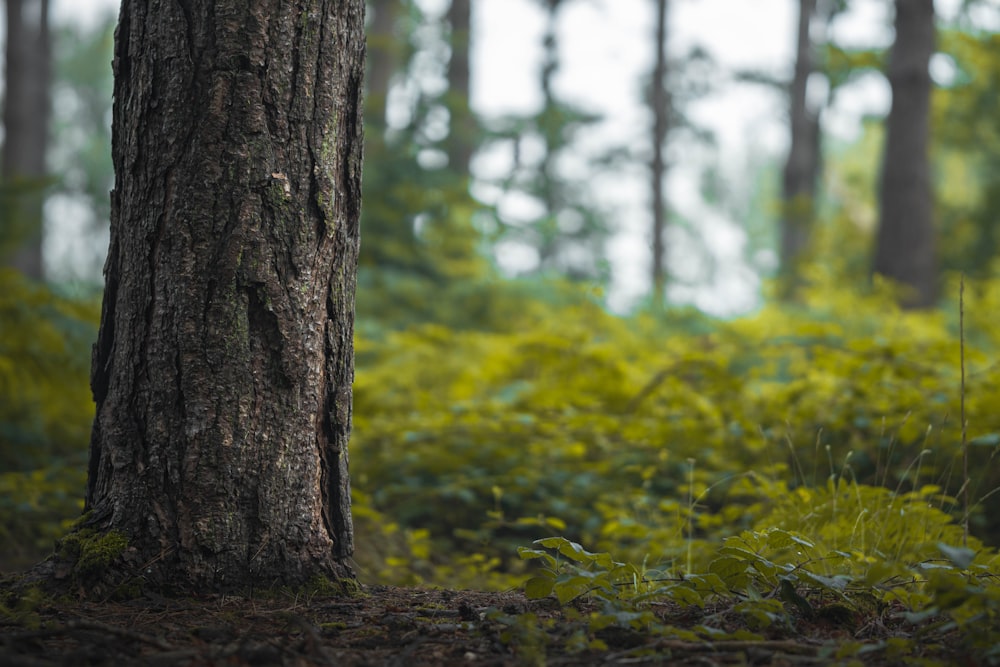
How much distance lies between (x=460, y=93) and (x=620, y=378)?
6.65 m

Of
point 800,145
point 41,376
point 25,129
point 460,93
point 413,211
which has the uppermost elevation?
point 800,145

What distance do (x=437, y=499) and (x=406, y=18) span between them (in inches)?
569

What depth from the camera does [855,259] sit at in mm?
15562

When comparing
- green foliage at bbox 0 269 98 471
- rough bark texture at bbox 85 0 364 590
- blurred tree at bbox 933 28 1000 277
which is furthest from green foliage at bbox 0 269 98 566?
blurred tree at bbox 933 28 1000 277

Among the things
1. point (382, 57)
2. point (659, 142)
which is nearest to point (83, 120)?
point (382, 57)

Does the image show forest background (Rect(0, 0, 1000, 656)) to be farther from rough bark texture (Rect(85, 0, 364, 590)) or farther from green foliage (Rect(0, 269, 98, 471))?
rough bark texture (Rect(85, 0, 364, 590))

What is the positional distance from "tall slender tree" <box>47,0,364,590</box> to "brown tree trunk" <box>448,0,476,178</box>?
7.90 m

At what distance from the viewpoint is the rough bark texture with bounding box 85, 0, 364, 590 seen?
214 centimetres

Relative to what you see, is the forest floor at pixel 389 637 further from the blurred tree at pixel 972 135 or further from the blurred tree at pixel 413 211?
the blurred tree at pixel 972 135

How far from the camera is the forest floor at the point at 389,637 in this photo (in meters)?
1.70

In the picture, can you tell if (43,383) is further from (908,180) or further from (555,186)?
(555,186)

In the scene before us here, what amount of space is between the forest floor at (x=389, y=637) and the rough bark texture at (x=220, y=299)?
0.60 feet

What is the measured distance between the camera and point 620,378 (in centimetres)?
580

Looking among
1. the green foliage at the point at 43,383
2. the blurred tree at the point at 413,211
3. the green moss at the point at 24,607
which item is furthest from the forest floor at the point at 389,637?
the blurred tree at the point at 413,211
